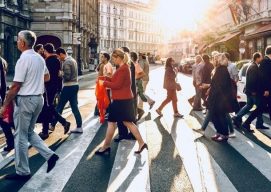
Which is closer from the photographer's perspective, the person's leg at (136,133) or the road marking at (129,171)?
the road marking at (129,171)

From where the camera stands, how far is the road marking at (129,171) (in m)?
5.23

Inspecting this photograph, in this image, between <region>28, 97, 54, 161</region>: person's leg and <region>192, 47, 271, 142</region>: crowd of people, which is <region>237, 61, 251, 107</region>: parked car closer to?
<region>192, 47, 271, 142</region>: crowd of people

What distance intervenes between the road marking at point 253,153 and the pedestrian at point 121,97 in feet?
5.98

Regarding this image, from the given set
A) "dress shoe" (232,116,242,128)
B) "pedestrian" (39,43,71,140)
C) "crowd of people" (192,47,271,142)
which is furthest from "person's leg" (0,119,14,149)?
"dress shoe" (232,116,242,128)

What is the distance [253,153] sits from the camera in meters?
7.16

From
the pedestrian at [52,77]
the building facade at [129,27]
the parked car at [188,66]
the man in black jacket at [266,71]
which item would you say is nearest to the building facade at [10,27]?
the parked car at [188,66]

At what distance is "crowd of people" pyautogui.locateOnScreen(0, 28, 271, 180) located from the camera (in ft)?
17.9

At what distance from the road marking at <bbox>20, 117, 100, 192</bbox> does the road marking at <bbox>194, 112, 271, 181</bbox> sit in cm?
280

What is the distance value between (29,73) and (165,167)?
8.02 ft

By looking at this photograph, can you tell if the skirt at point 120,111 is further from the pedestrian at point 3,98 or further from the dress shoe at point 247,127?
the dress shoe at point 247,127

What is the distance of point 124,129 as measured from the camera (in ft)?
27.3

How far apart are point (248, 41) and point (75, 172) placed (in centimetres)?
3326

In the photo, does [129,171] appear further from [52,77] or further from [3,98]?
[52,77]

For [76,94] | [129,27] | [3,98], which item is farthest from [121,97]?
[129,27]
